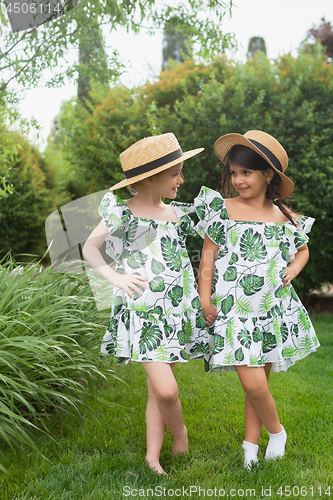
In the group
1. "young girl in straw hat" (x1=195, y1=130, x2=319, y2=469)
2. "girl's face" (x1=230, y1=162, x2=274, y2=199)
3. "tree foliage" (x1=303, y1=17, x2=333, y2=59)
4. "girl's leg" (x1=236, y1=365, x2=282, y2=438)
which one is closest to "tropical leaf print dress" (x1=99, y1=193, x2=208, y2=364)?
"young girl in straw hat" (x1=195, y1=130, x2=319, y2=469)

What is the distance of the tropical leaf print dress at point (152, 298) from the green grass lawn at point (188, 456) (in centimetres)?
58

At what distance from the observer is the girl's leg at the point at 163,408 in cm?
200

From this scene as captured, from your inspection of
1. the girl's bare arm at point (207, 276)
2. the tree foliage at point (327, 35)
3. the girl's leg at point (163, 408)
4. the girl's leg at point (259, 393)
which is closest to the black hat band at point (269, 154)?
the girl's bare arm at point (207, 276)

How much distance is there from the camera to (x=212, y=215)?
228cm

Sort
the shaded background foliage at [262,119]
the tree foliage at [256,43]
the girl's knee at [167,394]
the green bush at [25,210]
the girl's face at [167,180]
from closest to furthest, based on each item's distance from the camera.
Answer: the girl's knee at [167,394]
the girl's face at [167,180]
the shaded background foliage at [262,119]
the green bush at [25,210]
the tree foliage at [256,43]

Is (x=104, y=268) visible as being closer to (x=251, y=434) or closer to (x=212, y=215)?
(x=212, y=215)

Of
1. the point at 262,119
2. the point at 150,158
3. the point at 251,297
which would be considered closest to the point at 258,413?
the point at 251,297

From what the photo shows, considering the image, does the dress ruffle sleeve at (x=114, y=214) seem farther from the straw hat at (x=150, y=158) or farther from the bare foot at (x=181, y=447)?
the bare foot at (x=181, y=447)

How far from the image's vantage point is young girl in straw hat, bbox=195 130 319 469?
2.13 metres

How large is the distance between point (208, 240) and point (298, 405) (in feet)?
5.34

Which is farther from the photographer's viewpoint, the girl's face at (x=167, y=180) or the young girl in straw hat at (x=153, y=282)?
the girl's face at (x=167, y=180)

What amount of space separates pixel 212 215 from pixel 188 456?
1314 millimetres

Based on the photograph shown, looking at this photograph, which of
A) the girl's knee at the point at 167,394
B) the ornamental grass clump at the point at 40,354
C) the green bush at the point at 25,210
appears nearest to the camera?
the girl's knee at the point at 167,394

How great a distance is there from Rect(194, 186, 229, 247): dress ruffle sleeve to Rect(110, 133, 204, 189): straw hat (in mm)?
249
